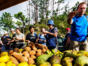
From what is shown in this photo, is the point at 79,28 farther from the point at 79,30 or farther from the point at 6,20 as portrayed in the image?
the point at 6,20

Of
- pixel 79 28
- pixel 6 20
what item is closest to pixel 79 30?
pixel 79 28

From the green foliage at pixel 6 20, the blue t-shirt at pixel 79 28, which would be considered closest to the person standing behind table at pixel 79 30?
the blue t-shirt at pixel 79 28

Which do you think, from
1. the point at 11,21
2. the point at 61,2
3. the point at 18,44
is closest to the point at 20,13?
the point at 11,21

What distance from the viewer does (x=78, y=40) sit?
1.68 metres

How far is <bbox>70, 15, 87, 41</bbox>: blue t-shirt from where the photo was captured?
165cm

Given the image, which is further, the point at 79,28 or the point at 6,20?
the point at 6,20

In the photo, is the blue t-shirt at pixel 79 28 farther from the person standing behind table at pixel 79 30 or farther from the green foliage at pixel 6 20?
the green foliage at pixel 6 20

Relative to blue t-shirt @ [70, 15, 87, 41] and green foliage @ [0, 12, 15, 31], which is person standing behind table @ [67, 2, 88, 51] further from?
green foliage @ [0, 12, 15, 31]

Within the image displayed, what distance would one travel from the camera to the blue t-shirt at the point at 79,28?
5.41 feet

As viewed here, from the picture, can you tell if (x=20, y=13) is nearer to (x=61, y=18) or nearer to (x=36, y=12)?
(x=36, y=12)

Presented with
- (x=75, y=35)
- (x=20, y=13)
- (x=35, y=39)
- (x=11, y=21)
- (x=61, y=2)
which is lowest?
(x=35, y=39)

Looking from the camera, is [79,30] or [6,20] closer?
[79,30]

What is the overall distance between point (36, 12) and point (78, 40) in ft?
81.9

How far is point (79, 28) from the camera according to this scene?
165 cm
